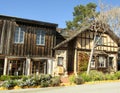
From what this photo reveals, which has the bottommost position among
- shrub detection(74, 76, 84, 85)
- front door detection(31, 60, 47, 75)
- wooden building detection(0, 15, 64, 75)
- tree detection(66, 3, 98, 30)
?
shrub detection(74, 76, 84, 85)

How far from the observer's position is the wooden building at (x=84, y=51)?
2491 cm

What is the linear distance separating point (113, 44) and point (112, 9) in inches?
262

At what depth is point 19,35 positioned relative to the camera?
901 inches

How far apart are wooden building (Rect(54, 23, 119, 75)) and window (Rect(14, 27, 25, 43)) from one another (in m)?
4.38

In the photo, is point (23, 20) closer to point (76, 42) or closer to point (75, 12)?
point (76, 42)

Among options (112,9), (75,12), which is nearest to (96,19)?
(112,9)

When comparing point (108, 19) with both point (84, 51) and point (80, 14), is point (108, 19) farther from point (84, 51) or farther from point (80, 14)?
point (80, 14)

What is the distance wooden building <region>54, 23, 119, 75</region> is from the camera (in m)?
24.9

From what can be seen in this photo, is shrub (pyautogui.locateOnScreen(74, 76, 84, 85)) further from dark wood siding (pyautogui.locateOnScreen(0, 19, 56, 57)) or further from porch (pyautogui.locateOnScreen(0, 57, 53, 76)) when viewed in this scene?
dark wood siding (pyautogui.locateOnScreen(0, 19, 56, 57))

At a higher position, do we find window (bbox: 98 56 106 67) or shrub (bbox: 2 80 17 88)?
window (bbox: 98 56 106 67)

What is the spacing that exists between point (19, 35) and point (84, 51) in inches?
373

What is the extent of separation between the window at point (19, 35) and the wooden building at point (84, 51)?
14.4ft

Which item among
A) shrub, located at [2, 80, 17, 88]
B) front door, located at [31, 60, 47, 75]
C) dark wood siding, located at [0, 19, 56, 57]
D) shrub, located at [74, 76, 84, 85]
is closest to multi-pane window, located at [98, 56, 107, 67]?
dark wood siding, located at [0, 19, 56, 57]

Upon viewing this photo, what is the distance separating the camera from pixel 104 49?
29031 millimetres
